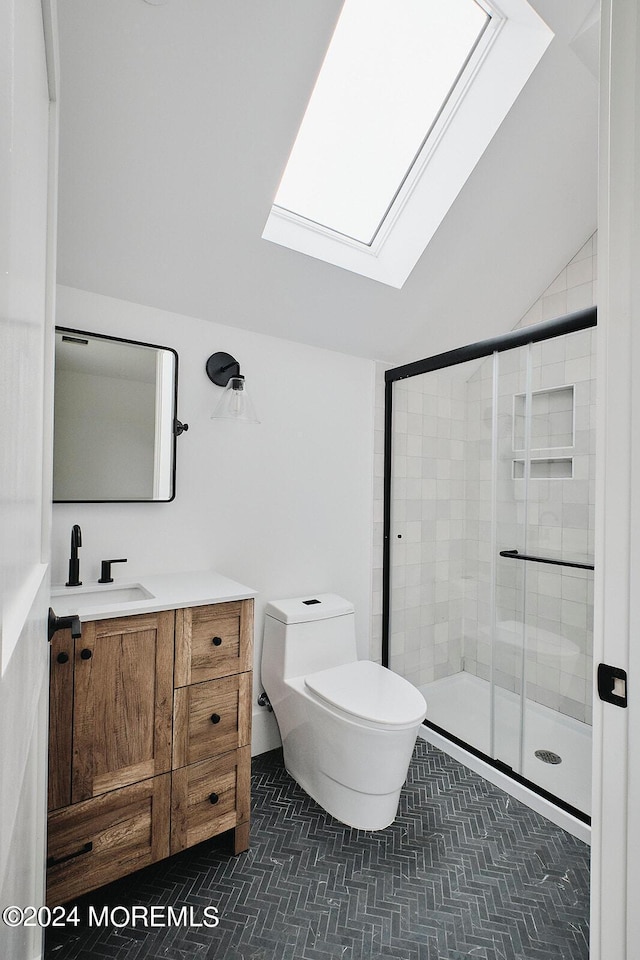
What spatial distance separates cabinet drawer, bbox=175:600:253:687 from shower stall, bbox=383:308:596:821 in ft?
→ 3.83

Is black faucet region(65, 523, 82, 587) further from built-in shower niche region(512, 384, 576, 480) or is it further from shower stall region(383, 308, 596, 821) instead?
built-in shower niche region(512, 384, 576, 480)

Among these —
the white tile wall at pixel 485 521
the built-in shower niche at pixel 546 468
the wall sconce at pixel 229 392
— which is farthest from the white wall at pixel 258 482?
the built-in shower niche at pixel 546 468

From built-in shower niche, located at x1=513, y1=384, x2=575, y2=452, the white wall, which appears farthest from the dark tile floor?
built-in shower niche, located at x1=513, y1=384, x2=575, y2=452

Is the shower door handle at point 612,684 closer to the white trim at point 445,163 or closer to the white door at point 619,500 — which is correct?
the white door at point 619,500

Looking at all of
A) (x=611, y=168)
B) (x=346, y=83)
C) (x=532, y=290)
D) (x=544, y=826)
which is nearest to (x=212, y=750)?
(x=544, y=826)

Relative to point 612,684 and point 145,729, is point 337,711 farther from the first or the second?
point 612,684

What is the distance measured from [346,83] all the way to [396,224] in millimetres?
534

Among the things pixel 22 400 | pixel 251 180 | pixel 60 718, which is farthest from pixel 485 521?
pixel 22 400

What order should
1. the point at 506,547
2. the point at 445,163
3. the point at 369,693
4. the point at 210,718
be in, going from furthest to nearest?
the point at 506,547 → the point at 445,163 → the point at 369,693 → the point at 210,718

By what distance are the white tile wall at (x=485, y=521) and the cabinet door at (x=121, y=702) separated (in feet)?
4.51

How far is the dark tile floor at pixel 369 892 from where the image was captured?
1.31 meters

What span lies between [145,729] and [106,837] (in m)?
0.29

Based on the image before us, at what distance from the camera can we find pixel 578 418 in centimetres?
193

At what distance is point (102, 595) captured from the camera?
1675 millimetres
